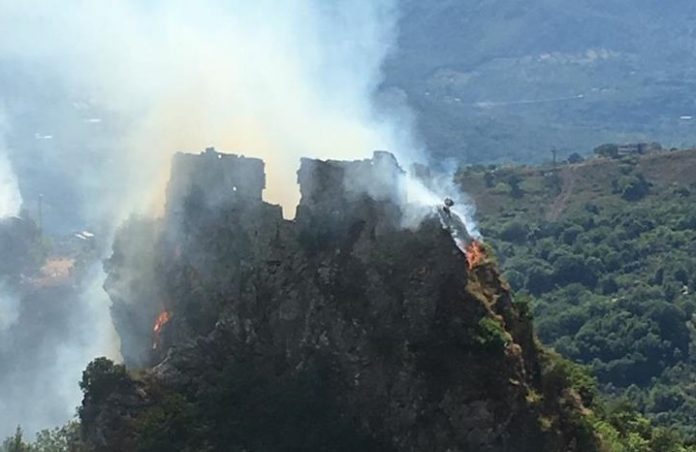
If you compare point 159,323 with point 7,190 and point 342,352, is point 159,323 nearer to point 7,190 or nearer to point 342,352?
point 342,352

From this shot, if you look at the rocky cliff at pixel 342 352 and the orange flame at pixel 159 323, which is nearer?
the rocky cliff at pixel 342 352

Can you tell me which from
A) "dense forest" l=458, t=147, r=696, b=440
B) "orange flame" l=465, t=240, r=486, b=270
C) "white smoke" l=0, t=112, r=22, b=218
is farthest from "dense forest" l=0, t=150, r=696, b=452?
"white smoke" l=0, t=112, r=22, b=218

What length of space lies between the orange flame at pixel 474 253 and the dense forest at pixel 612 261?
2237cm

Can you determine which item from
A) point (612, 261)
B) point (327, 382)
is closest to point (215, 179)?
point (327, 382)

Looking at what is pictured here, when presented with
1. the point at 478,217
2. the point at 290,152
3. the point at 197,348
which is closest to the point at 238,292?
the point at 197,348

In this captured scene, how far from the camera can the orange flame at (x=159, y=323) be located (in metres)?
40.4

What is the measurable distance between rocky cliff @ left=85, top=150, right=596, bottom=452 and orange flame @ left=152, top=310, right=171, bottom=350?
1.86m

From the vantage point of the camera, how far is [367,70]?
611 feet

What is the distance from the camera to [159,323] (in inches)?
1622

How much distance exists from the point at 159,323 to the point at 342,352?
767 cm

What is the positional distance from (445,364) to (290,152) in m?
17.8

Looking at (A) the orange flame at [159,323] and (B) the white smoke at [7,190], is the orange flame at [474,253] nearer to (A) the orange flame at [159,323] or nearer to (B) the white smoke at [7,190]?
(A) the orange flame at [159,323]

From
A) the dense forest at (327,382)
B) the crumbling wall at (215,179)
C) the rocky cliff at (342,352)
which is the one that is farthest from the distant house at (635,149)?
the rocky cliff at (342,352)

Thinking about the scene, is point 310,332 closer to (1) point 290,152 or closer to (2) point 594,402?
(2) point 594,402
